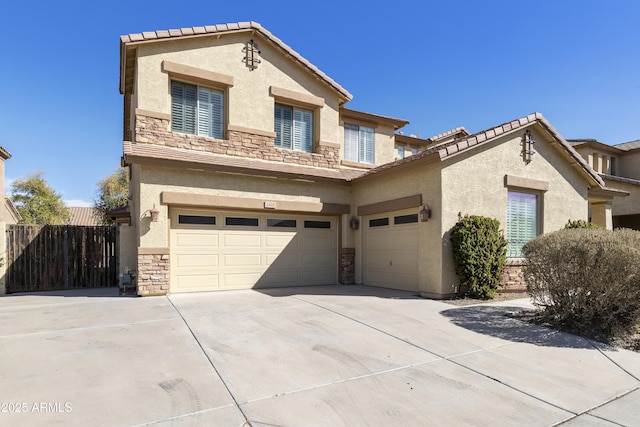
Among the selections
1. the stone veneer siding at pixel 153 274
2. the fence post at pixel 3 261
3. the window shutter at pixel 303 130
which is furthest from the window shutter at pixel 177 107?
the fence post at pixel 3 261

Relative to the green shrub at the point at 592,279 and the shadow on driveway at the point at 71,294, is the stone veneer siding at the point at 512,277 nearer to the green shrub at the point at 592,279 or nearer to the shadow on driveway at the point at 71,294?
the green shrub at the point at 592,279

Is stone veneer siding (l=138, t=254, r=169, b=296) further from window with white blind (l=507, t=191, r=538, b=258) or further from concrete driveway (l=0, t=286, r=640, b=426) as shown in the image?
window with white blind (l=507, t=191, r=538, b=258)

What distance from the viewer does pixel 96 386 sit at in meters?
3.99

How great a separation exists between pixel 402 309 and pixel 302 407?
4909 mm

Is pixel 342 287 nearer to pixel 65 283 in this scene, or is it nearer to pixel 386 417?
pixel 386 417

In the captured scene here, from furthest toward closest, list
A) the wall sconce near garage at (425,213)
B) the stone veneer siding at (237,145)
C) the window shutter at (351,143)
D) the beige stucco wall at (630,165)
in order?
the beige stucco wall at (630,165) < the window shutter at (351,143) < the stone veneer siding at (237,145) < the wall sconce near garage at (425,213)

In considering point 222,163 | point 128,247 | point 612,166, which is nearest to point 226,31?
point 222,163

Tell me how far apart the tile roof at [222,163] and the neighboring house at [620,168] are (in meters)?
17.6

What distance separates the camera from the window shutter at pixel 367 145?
15.2 meters

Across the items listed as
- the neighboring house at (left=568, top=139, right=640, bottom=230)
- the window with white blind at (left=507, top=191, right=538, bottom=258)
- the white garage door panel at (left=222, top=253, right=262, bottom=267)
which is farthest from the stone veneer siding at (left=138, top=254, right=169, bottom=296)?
the neighboring house at (left=568, top=139, right=640, bottom=230)

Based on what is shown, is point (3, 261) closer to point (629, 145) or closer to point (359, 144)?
point (359, 144)

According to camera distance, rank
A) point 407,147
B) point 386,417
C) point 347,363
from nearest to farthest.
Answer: point 386,417
point 347,363
point 407,147

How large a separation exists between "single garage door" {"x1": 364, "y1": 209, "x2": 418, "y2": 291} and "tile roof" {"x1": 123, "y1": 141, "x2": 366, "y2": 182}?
7.14ft

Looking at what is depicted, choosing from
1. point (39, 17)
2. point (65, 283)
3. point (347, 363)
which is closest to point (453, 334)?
point (347, 363)
